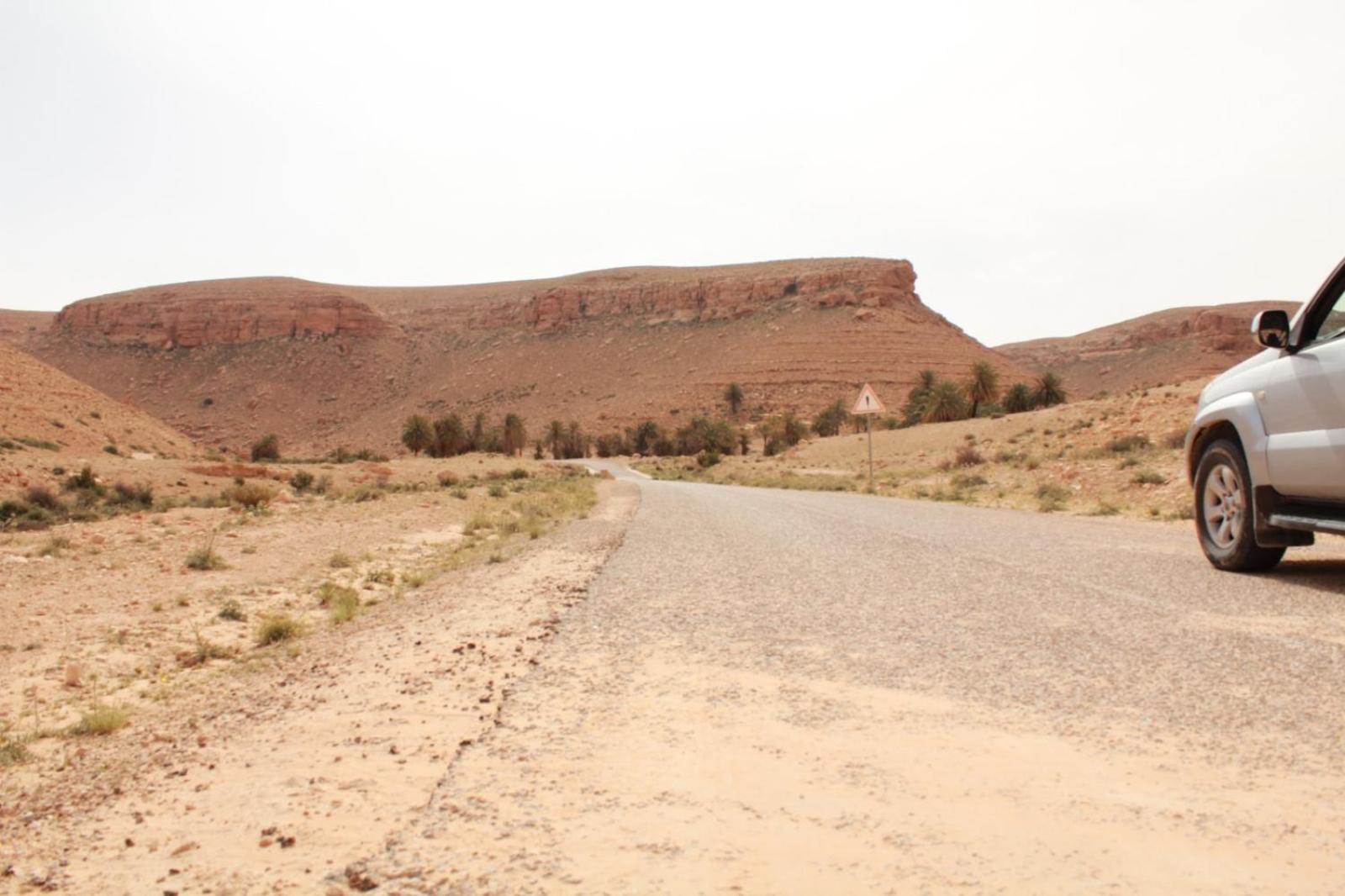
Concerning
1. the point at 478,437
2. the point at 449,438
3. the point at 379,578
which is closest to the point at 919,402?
the point at 449,438

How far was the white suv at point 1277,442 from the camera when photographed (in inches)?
282

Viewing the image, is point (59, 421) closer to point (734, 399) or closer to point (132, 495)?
point (132, 495)

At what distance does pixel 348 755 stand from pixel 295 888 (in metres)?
1.33

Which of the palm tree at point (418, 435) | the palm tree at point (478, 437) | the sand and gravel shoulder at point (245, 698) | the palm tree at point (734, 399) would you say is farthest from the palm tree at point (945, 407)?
the sand and gravel shoulder at point (245, 698)

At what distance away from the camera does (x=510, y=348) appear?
405 ft

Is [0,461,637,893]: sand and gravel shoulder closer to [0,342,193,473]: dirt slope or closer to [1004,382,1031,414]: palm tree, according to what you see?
[0,342,193,473]: dirt slope

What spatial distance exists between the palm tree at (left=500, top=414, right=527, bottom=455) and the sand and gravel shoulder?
7235 centimetres

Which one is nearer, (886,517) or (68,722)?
(68,722)

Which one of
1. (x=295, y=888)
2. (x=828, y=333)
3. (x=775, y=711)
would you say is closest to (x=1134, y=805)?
(x=775, y=711)

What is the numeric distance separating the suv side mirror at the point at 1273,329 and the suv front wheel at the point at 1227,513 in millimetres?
949

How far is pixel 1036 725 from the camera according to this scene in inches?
170

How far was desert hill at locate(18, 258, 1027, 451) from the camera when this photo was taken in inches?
4124

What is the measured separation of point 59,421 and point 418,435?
40811 mm

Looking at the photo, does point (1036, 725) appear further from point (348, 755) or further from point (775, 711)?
point (348, 755)
